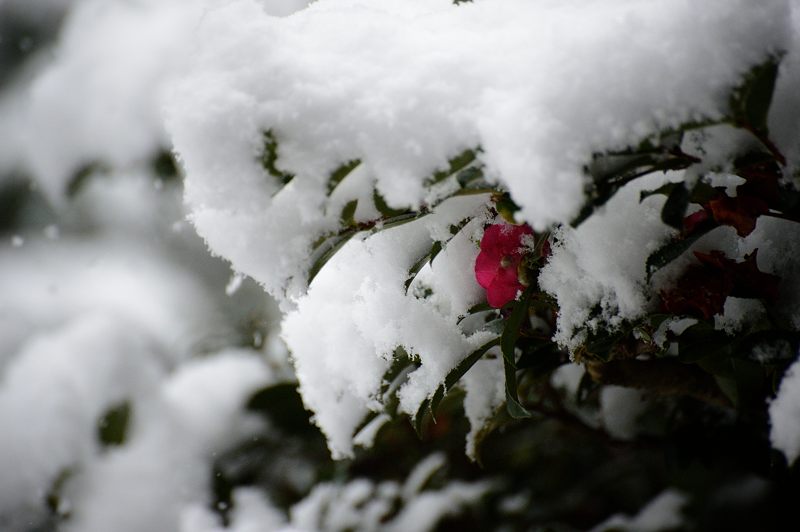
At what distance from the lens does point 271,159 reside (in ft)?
1.33

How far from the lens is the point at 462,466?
132 cm

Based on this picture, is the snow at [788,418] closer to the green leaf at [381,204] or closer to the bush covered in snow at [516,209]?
the bush covered in snow at [516,209]

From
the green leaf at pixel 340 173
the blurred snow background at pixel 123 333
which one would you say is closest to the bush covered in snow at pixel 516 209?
the green leaf at pixel 340 173

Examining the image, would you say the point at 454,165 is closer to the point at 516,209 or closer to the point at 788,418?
the point at 516,209

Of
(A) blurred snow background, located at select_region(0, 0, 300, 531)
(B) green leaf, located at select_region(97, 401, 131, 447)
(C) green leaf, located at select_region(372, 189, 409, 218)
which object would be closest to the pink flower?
(C) green leaf, located at select_region(372, 189, 409, 218)

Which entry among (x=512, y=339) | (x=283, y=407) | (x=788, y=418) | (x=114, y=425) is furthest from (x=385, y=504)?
(x=788, y=418)

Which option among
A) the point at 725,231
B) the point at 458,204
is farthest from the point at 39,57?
the point at 725,231

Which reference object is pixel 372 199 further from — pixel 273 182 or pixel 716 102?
pixel 716 102

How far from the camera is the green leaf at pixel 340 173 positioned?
40cm

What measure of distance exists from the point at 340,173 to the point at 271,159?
1.8 inches

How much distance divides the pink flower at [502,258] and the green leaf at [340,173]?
0.14m

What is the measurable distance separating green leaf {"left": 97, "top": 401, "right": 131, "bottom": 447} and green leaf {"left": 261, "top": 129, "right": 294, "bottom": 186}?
4.01 feet

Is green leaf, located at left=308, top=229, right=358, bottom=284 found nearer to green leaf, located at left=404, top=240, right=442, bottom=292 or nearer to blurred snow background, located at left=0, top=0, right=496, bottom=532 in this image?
green leaf, located at left=404, top=240, right=442, bottom=292

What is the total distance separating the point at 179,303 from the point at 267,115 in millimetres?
1270
